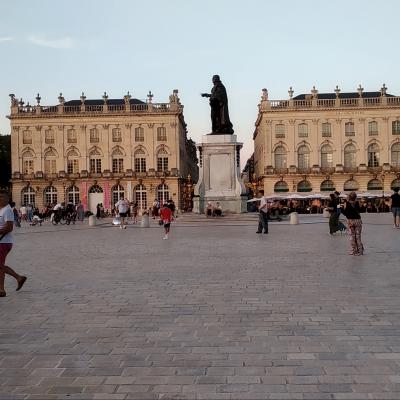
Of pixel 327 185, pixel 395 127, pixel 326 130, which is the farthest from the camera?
pixel 327 185

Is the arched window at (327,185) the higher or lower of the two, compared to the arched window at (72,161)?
A: lower

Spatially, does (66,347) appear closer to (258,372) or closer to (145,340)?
(145,340)

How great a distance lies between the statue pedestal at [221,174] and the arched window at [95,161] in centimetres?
4307

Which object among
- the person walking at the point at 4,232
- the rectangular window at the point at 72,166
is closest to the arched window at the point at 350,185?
the rectangular window at the point at 72,166

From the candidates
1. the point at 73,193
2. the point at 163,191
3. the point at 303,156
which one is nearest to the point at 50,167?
the point at 73,193

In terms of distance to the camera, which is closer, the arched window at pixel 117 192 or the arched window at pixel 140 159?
the arched window at pixel 117 192

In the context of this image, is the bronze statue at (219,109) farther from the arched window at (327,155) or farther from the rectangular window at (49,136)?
the rectangular window at (49,136)

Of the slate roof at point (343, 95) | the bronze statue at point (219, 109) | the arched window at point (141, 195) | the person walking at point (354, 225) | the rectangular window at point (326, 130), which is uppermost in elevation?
the slate roof at point (343, 95)

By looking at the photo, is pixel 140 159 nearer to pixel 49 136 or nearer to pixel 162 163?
pixel 162 163

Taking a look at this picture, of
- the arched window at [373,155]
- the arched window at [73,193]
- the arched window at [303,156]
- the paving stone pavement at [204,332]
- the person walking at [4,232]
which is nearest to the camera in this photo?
the paving stone pavement at [204,332]

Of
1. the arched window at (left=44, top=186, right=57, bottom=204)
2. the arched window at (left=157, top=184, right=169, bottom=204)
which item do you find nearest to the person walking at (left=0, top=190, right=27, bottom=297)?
the arched window at (left=157, top=184, right=169, bottom=204)

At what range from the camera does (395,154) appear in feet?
230

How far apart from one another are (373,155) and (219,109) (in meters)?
46.1

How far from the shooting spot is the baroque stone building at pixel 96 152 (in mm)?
70250
